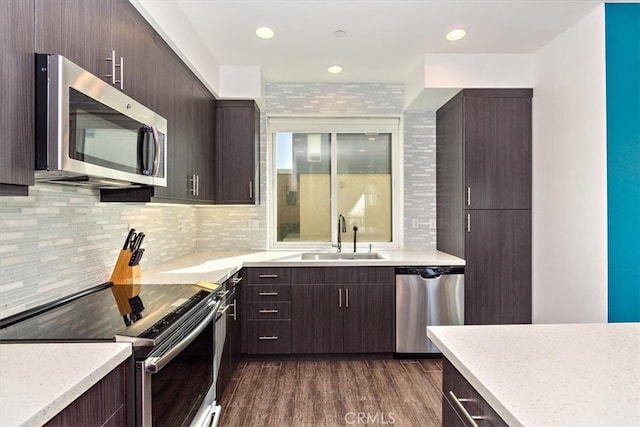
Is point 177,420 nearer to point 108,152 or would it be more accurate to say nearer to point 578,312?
point 108,152

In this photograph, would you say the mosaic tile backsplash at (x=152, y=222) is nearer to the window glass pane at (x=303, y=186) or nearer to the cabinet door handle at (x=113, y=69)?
the window glass pane at (x=303, y=186)

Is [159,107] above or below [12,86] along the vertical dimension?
above

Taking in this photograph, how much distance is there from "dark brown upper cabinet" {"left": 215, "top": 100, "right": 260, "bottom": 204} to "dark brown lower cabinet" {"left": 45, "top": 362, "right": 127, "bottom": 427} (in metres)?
2.34

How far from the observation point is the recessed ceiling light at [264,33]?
2668 mm

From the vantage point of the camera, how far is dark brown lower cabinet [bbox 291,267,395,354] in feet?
10.3

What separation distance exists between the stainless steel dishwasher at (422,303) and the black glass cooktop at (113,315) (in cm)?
175

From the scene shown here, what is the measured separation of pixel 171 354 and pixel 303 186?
109 inches

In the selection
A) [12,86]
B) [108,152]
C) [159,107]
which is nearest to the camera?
[12,86]

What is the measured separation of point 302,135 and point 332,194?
725 millimetres

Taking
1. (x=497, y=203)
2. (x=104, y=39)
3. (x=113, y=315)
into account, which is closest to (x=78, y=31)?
(x=104, y=39)

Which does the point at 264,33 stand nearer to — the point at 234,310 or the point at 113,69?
the point at 113,69

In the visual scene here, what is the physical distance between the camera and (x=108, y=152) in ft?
4.56

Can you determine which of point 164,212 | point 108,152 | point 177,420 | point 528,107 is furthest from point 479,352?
point 528,107

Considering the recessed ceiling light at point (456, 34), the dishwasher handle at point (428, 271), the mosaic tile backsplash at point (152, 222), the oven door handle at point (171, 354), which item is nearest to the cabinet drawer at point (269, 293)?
the mosaic tile backsplash at point (152, 222)
